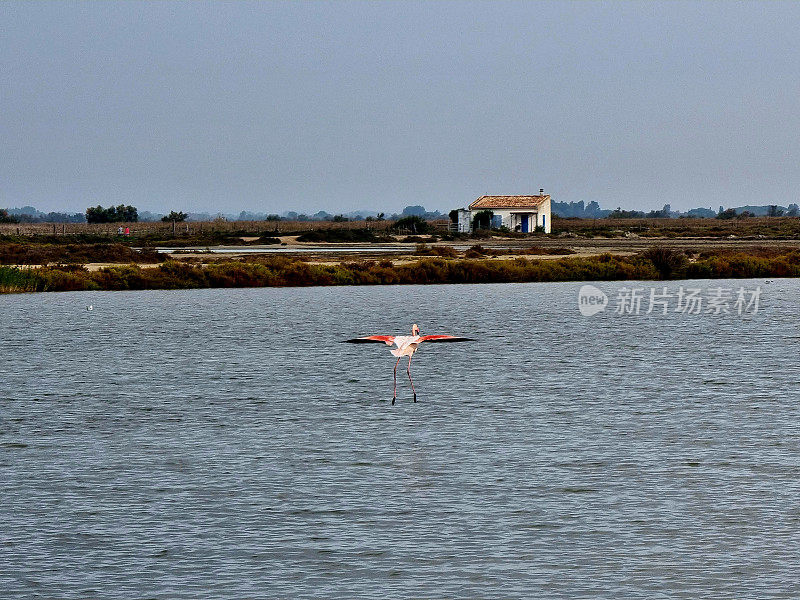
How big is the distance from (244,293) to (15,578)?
53.7 metres

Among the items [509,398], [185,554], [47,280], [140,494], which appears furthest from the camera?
[47,280]

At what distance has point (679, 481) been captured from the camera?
1708 cm

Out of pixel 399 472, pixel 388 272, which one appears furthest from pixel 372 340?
pixel 388 272

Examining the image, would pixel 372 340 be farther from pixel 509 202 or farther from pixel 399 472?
pixel 509 202

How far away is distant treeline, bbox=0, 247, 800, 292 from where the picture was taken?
6531cm

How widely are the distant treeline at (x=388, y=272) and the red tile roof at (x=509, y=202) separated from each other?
53.3 meters

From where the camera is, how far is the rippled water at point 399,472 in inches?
494

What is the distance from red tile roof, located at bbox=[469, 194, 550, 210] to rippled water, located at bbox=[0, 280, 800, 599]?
9449 cm

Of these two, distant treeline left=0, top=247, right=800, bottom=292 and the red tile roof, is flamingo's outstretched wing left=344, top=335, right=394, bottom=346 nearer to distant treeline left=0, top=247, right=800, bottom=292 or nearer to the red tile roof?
distant treeline left=0, top=247, right=800, bottom=292

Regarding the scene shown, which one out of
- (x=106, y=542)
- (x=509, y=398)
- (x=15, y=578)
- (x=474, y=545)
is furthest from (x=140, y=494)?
(x=509, y=398)

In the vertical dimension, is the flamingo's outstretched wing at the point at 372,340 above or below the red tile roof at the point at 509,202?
below

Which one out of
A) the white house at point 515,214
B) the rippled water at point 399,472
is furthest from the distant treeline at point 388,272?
the white house at point 515,214

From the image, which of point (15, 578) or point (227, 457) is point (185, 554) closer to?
point (15, 578)

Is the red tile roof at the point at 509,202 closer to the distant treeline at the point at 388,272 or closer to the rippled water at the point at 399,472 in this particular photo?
the distant treeline at the point at 388,272
